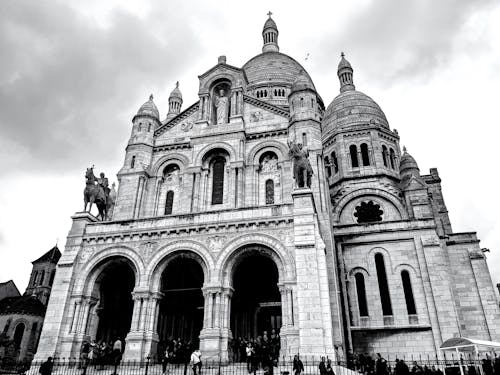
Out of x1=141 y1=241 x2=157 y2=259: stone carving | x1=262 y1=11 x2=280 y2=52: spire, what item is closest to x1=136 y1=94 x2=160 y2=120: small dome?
x1=141 y1=241 x2=157 y2=259: stone carving

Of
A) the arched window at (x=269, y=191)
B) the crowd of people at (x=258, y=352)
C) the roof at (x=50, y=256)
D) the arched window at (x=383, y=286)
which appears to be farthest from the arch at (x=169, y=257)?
the roof at (x=50, y=256)

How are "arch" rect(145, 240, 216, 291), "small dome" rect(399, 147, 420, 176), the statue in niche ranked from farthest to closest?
"small dome" rect(399, 147, 420, 176) < the statue in niche < "arch" rect(145, 240, 216, 291)

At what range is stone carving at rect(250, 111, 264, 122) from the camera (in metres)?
28.1

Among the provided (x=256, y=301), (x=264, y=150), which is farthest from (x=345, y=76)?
(x=256, y=301)

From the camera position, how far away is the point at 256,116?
28.2 meters

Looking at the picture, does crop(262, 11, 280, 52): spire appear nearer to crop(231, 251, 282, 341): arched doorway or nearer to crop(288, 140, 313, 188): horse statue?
crop(288, 140, 313, 188): horse statue

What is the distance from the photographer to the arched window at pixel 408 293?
2477 cm

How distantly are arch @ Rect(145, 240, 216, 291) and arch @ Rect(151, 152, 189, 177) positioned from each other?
882 centimetres

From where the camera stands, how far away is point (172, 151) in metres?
28.5

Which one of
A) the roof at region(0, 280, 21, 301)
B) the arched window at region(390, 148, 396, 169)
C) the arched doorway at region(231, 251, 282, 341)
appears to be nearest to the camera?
the arched doorway at region(231, 251, 282, 341)

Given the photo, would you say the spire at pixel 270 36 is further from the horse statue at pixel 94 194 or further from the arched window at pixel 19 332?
the arched window at pixel 19 332

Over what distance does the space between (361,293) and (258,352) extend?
12.4 metres

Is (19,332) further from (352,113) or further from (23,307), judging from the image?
(352,113)

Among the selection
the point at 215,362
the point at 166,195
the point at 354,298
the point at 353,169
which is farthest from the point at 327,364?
the point at 353,169
